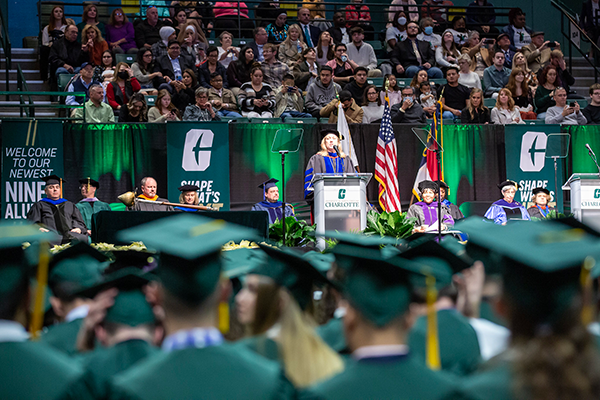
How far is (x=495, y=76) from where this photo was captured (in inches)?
566

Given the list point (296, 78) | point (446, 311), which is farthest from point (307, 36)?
point (446, 311)

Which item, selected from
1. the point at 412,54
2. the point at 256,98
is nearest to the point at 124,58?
the point at 256,98

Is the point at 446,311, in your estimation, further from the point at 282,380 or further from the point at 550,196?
the point at 550,196

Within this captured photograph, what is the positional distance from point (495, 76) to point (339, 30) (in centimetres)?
309

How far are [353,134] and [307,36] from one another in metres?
3.21

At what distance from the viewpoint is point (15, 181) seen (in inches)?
439

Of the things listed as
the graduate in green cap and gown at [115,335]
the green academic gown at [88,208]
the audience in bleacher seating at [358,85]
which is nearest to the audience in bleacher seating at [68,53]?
the green academic gown at [88,208]

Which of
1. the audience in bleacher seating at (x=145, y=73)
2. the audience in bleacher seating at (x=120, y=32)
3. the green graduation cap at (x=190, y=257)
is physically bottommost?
the green graduation cap at (x=190, y=257)

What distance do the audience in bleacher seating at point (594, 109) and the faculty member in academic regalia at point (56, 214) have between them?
28.7 feet

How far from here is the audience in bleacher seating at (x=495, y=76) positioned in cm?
1428

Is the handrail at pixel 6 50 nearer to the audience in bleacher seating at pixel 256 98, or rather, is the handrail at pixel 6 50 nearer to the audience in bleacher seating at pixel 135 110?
the audience in bleacher seating at pixel 135 110

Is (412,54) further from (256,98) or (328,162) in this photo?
(328,162)

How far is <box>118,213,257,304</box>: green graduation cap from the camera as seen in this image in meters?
2.29

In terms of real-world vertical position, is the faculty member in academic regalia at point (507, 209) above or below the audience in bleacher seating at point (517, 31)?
below
